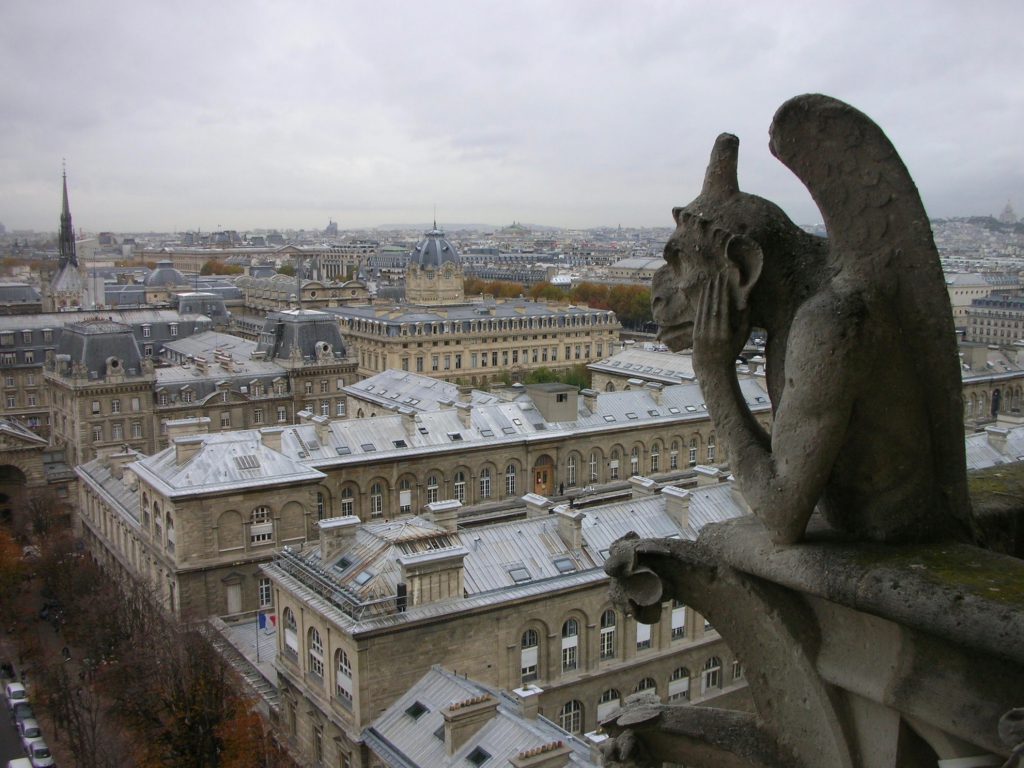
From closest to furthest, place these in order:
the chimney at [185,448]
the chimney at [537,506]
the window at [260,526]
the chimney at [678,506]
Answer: the chimney at [678,506] → the chimney at [537,506] → the window at [260,526] → the chimney at [185,448]

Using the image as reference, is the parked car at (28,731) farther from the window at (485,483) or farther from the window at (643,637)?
the window at (485,483)

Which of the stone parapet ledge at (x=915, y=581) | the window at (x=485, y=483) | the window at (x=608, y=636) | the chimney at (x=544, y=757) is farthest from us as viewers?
the window at (x=485, y=483)

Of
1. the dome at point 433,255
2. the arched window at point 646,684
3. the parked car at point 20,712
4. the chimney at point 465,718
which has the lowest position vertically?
the parked car at point 20,712

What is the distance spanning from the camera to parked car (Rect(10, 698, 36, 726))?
38312 millimetres

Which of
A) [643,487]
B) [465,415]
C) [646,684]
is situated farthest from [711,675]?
[465,415]

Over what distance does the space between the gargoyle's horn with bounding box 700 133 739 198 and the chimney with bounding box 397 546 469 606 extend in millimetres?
24025

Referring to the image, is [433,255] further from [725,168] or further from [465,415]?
[725,168]

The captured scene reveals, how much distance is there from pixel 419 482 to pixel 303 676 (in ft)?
63.7

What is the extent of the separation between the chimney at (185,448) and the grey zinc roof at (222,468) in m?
0.05

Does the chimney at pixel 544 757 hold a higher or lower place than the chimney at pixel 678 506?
lower

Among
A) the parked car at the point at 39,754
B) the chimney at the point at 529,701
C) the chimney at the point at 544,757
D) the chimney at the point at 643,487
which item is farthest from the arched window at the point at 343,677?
the chimney at the point at 643,487

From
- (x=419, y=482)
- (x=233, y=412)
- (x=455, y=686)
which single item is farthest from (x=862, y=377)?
(x=233, y=412)

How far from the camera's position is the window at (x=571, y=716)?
105 ft

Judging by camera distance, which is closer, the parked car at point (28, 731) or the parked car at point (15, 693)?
the parked car at point (28, 731)
